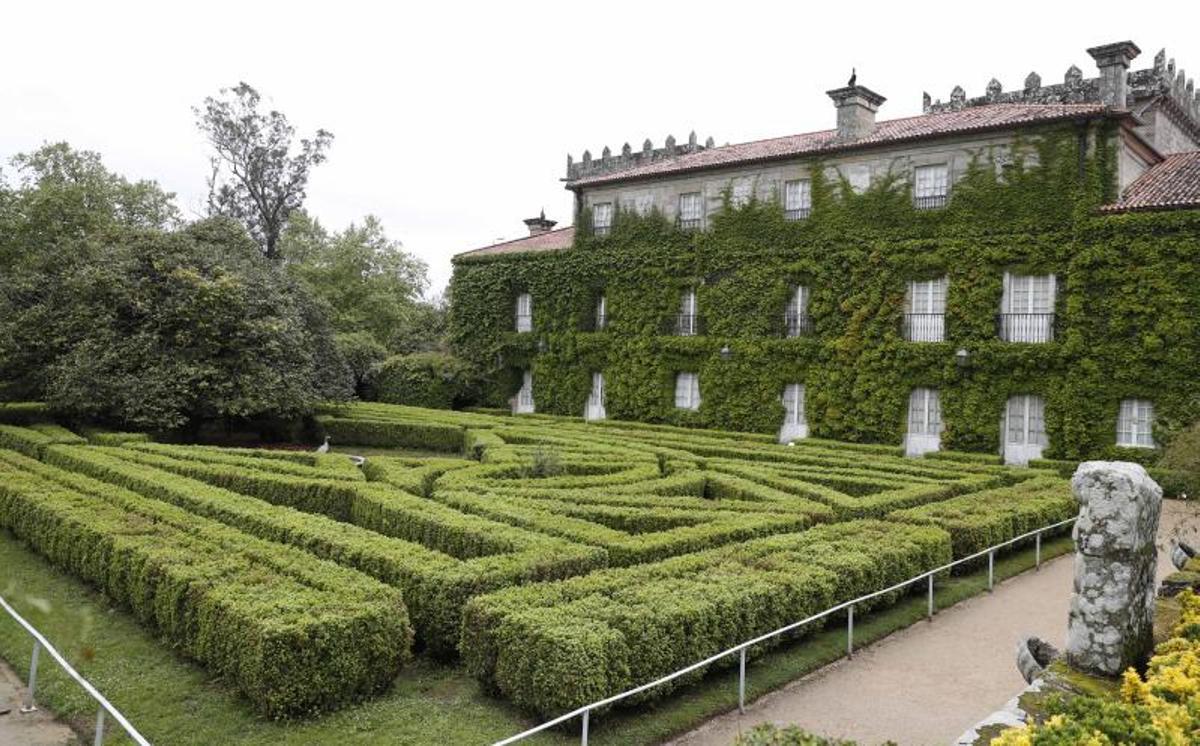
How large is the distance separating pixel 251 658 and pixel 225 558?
8.29 ft

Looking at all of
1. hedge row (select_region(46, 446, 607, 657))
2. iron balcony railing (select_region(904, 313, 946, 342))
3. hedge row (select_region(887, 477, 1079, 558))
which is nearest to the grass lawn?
hedge row (select_region(46, 446, 607, 657))

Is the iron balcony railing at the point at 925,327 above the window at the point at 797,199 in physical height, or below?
below

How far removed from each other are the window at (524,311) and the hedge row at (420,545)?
2362cm

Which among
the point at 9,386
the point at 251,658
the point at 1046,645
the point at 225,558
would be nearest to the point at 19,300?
the point at 9,386

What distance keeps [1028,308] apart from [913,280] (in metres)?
3.56

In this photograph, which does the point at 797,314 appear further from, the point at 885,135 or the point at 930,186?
the point at 885,135

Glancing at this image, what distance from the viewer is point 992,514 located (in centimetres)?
1434

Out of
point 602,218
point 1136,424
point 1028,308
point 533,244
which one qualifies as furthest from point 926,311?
point 533,244

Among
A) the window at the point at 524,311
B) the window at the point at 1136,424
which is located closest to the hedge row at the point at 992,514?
the window at the point at 1136,424

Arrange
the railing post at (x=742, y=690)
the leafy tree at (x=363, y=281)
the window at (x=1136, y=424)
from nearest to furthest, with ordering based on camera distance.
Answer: the railing post at (x=742, y=690)
the window at (x=1136, y=424)
the leafy tree at (x=363, y=281)

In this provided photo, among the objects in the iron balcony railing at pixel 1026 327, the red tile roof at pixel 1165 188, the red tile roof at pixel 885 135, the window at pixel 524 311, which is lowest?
the iron balcony railing at pixel 1026 327

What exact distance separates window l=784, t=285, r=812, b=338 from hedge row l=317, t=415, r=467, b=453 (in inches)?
483

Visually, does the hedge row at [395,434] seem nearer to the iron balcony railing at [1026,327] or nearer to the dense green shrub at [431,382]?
the dense green shrub at [431,382]

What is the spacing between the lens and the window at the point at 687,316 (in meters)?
33.0
